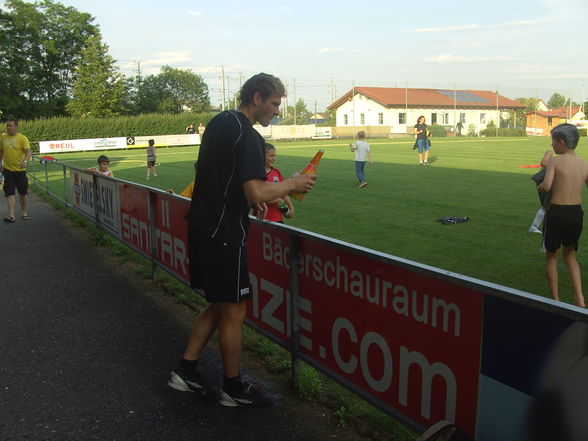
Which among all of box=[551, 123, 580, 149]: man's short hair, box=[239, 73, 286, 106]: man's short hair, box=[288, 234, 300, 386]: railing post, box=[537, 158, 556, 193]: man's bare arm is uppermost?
box=[239, 73, 286, 106]: man's short hair

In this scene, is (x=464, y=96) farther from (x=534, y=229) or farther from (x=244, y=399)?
(x=244, y=399)

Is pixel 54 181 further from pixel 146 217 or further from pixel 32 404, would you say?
pixel 32 404

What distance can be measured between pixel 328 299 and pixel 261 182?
2.80 feet

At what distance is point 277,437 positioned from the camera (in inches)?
127

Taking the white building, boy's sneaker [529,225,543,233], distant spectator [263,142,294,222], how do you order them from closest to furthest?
distant spectator [263,142,294,222] → boy's sneaker [529,225,543,233] → the white building

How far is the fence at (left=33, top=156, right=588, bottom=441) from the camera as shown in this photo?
2.07m

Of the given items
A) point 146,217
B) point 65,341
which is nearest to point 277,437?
point 65,341

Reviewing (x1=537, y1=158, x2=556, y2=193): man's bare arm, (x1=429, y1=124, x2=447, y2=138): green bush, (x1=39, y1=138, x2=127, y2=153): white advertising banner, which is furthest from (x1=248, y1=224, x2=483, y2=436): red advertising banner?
(x1=429, y1=124, x2=447, y2=138): green bush

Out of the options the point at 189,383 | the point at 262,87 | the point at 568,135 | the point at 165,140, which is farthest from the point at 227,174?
the point at 165,140

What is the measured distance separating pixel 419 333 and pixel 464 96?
3534 inches

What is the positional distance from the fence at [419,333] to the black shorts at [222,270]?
1.44ft

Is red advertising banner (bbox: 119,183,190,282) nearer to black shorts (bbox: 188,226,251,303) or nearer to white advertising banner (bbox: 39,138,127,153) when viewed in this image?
black shorts (bbox: 188,226,251,303)

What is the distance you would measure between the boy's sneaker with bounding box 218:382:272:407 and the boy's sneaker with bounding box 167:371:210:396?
0.16m

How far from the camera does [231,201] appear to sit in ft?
10.7
